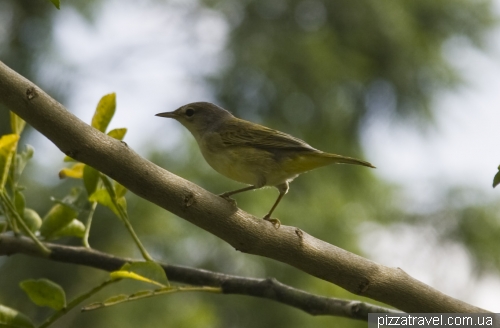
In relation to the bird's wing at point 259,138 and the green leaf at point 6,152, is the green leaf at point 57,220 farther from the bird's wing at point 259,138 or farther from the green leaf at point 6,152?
the bird's wing at point 259,138

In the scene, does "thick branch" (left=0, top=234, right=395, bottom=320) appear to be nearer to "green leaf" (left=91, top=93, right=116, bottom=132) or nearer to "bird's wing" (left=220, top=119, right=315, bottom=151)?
"green leaf" (left=91, top=93, right=116, bottom=132)

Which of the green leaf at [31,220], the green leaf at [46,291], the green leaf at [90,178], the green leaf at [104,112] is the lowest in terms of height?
the green leaf at [46,291]

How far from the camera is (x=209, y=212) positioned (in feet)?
4.75

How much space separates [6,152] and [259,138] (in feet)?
4.33

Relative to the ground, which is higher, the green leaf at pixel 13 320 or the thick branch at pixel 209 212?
the thick branch at pixel 209 212

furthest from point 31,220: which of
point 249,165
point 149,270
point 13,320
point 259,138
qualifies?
point 259,138

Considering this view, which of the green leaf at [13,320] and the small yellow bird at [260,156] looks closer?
the green leaf at [13,320]

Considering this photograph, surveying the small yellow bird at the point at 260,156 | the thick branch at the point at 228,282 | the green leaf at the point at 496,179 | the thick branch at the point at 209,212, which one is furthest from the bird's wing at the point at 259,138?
the green leaf at the point at 496,179

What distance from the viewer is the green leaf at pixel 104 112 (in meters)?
1.89

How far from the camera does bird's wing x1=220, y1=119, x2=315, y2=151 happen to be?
8.92 ft

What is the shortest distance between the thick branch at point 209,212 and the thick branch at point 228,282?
234 mm

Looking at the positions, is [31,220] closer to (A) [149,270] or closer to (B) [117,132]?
(B) [117,132]

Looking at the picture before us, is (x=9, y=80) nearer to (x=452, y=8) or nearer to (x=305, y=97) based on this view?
(x=305, y=97)

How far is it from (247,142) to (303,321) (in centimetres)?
203
